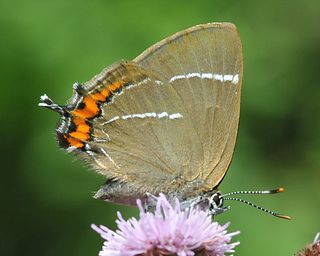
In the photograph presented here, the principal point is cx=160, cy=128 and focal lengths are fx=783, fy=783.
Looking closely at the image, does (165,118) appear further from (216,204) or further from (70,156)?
(70,156)

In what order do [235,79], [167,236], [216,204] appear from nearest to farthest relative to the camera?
[167,236]
[216,204]
[235,79]

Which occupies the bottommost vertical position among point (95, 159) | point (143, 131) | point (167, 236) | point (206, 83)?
point (167, 236)

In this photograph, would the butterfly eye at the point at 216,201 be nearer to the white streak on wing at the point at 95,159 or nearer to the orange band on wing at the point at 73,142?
the white streak on wing at the point at 95,159

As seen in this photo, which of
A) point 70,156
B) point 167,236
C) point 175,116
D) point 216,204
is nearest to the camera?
point 167,236

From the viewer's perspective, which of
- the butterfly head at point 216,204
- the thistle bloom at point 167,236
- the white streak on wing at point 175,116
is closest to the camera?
the thistle bloom at point 167,236

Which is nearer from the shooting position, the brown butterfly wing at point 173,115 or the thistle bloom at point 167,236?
the thistle bloom at point 167,236

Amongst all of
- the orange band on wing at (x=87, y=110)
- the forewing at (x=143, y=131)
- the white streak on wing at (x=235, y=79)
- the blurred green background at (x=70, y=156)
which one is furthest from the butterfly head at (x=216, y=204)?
the blurred green background at (x=70, y=156)

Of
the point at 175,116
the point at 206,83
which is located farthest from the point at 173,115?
the point at 206,83

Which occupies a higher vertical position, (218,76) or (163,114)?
(218,76)
